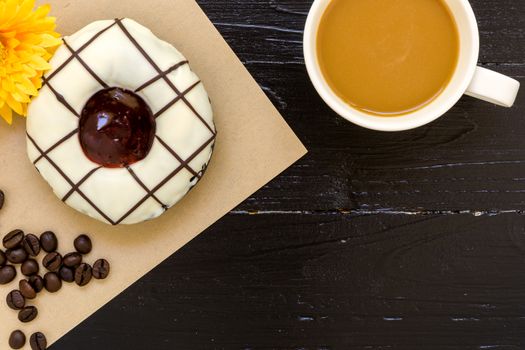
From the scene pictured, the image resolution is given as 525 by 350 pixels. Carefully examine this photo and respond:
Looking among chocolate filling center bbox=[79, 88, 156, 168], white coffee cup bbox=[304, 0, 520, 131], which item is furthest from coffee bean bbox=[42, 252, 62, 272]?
white coffee cup bbox=[304, 0, 520, 131]

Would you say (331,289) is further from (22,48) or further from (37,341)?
(22,48)

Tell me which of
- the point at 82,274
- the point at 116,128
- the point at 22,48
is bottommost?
the point at 82,274

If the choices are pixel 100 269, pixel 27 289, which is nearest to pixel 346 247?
pixel 100 269

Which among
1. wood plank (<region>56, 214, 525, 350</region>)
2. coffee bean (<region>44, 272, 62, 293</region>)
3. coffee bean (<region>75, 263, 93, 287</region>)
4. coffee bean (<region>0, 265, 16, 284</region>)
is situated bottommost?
wood plank (<region>56, 214, 525, 350</region>)

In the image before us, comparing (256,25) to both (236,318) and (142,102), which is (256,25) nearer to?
(142,102)

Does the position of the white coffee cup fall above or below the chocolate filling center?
below

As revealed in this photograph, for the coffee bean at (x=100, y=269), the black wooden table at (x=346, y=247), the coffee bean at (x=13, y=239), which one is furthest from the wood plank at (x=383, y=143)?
the coffee bean at (x=13, y=239)

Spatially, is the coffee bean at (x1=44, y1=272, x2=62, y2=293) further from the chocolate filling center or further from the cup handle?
the cup handle
